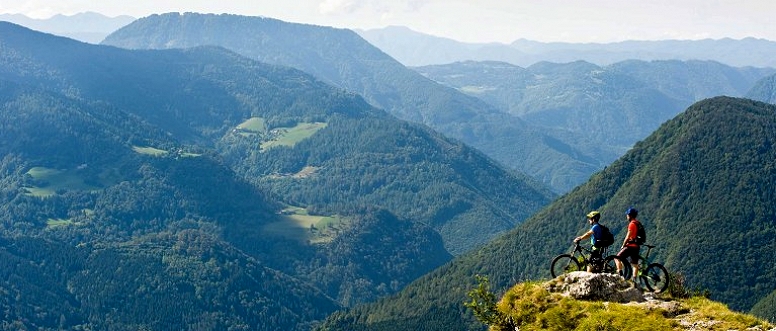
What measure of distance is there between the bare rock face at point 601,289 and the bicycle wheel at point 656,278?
2004 mm

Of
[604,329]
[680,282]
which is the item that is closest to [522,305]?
[604,329]

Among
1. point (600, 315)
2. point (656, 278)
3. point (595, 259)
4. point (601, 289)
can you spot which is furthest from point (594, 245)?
point (600, 315)

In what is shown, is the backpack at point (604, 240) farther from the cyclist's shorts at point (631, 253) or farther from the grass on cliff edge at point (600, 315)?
the grass on cliff edge at point (600, 315)

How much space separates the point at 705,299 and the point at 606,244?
20.1ft

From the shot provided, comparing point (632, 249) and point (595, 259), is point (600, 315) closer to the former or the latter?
point (595, 259)

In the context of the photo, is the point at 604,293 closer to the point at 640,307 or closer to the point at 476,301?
the point at 640,307

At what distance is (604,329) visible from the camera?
4006cm

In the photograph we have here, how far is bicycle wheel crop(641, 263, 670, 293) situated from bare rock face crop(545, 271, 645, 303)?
2004 mm

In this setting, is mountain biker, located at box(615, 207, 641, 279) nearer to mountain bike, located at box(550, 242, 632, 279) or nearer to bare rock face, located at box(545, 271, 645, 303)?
mountain bike, located at box(550, 242, 632, 279)

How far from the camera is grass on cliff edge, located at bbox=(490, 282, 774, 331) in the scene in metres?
39.3

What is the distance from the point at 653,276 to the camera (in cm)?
4594

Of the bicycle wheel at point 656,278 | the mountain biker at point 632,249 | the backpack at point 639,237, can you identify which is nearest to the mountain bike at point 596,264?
the mountain biker at point 632,249

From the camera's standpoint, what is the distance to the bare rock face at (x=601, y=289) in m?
43.0

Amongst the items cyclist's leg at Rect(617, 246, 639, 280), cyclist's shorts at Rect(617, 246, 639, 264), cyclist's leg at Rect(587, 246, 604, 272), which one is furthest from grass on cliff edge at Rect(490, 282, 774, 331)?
cyclist's shorts at Rect(617, 246, 639, 264)
